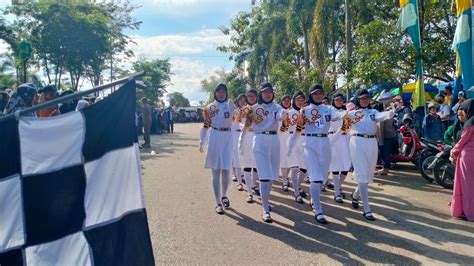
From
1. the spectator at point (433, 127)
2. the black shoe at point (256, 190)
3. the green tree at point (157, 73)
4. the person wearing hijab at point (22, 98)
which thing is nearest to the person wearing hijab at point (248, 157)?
the black shoe at point (256, 190)

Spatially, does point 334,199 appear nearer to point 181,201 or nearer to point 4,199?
point 181,201

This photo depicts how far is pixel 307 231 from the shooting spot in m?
6.58

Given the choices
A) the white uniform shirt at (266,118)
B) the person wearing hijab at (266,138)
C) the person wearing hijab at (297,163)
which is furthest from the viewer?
the person wearing hijab at (297,163)

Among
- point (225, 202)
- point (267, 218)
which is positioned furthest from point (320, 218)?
point (225, 202)

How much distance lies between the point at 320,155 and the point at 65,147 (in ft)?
14.8

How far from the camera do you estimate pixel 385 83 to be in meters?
14.7

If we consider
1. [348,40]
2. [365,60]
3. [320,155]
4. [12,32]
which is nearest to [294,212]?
[320,155]

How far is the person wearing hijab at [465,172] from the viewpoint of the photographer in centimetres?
718

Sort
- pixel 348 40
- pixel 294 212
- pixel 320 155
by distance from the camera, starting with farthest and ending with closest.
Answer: pixel 348 40 < pixel 294 212 < pixel 320 155

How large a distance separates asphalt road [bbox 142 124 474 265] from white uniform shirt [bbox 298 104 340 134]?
4.70 ft

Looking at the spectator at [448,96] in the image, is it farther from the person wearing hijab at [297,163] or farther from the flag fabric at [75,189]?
the flag fabric at [75,189]

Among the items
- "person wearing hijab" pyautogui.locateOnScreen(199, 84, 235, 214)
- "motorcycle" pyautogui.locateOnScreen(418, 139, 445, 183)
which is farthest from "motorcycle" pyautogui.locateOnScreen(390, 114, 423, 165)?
"person wearing hijab" pyautogui.locateOnScreen(199, 84, 235, 214)

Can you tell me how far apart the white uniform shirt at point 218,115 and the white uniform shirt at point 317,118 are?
1.41 meters

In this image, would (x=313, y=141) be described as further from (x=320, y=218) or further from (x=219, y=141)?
(x=219, y=141)
